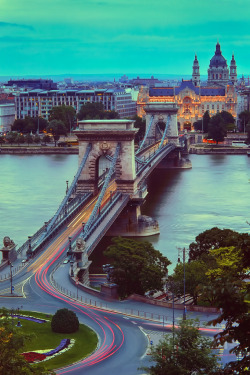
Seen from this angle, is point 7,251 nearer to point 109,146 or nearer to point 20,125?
point 109,146

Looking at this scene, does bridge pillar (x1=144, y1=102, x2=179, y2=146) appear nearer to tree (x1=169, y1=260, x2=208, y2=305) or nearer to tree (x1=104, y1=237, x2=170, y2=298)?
tree (x1=104, y1=237, x2=170, y2=298)

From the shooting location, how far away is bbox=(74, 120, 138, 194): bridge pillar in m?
54.7

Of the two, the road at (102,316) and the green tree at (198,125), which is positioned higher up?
the green tree at (198,125)

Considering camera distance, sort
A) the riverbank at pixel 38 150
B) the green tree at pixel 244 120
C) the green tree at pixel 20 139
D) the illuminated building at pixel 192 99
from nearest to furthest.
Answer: the riverbank at pixel 38 150 < the green tree at pixel 20 139 < the green tree at pixel 244 120 < the illuminated building at pixel 192 99

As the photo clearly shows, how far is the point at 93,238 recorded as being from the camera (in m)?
43.3

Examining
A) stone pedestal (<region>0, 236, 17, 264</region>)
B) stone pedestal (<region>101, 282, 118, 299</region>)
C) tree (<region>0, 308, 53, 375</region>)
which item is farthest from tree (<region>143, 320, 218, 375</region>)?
stone pedestal (<region>0, 236, 17, 264</region>)

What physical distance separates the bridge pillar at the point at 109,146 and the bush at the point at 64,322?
27865 mm

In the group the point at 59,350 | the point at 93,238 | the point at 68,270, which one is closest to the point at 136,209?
the point at 93,238

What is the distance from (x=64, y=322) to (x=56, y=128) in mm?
97322

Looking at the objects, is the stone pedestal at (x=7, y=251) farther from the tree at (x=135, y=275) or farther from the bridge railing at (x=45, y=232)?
the tree at (x=135, y=275)

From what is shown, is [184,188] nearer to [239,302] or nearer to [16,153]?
[16,153]

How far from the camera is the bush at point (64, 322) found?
89.4ft

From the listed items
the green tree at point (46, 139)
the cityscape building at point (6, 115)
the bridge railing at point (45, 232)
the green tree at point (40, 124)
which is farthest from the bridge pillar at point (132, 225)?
the cityscape building at point (6, 115)

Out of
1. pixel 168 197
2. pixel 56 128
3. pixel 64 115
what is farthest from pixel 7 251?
pixel 64 115
